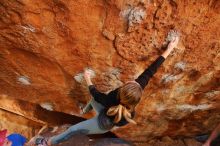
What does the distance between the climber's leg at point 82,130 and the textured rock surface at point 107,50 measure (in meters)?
0.46

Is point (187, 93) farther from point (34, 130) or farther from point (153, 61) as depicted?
point (34, 130)

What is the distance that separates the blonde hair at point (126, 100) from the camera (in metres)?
2.48

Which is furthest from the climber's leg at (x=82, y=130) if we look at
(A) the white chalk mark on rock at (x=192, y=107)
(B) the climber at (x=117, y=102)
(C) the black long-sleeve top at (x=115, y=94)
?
(A) the white chalk mark on rock at (x=192, y=107)

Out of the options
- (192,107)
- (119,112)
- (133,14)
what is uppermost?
(133,14)

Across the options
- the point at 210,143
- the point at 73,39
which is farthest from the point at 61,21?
the point at 210,143

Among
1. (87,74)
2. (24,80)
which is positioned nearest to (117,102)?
(87,74)

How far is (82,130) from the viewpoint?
315 cm

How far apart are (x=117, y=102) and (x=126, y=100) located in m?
0.13

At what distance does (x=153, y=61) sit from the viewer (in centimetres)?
306

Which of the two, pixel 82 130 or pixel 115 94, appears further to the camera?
pixel 82 130

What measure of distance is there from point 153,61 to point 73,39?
0.78 metres

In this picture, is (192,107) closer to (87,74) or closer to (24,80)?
(87,74)

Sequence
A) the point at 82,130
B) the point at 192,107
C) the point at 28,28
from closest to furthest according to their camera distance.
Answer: the point at 28,28, the point at 82,130, the point at 192,107

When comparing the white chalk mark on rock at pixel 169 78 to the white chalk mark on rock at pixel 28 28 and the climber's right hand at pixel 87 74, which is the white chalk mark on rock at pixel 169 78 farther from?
the white chalk mark on rock at pixel 28 28
